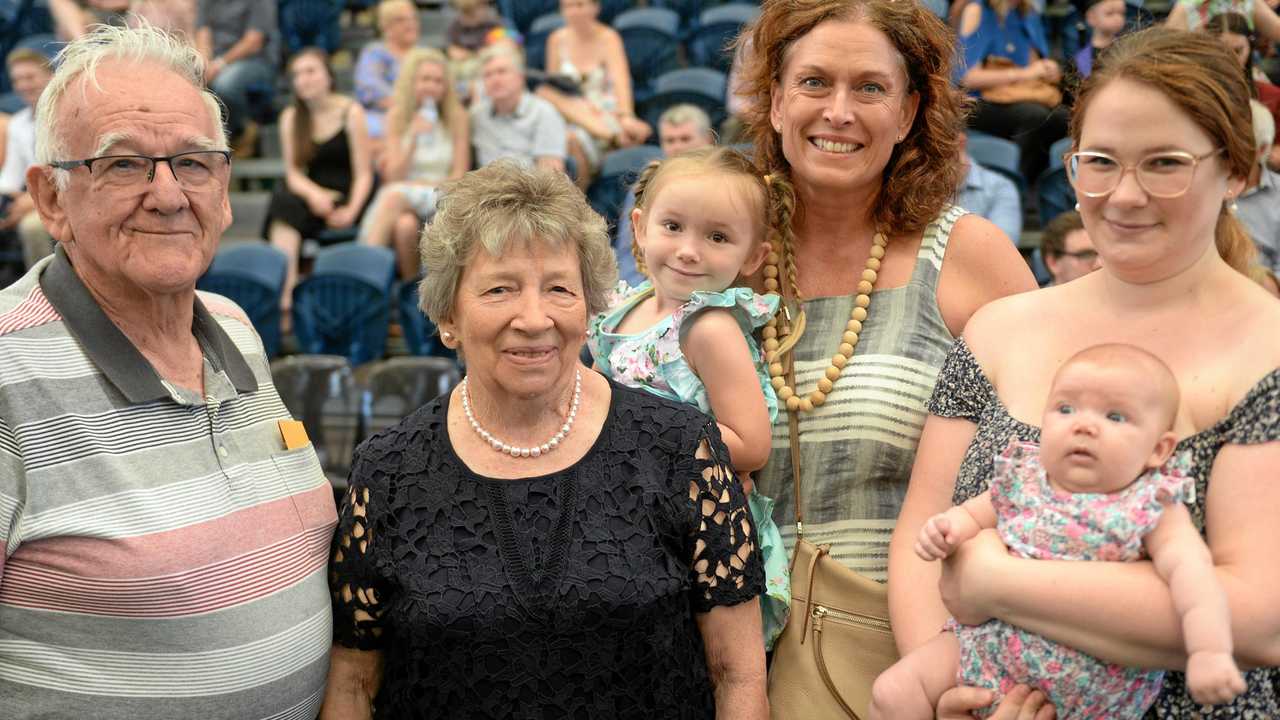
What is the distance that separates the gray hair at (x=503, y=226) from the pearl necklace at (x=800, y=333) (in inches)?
15.5

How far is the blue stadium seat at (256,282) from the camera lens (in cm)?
634

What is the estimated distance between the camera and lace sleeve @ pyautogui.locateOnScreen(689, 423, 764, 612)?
2.18m

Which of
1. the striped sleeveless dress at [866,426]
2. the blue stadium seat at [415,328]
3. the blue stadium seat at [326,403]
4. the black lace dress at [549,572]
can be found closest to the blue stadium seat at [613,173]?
the blue stadium seat at [415,328]

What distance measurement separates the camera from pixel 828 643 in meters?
2.33

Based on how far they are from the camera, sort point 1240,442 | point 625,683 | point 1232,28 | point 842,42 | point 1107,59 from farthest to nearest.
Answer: point 1232,28, point 842,42, point 625,683, point 1107,59, point 1240,442

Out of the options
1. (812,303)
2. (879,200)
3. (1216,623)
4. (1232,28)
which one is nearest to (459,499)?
(812,303)

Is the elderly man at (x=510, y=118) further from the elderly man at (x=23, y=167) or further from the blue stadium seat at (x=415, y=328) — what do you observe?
the elderly man at (x=23, y=167)

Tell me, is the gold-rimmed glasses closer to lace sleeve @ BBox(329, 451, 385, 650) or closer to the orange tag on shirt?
lace sleeve @ BBox(329, 451, 385, 650)

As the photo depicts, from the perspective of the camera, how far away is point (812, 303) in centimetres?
250

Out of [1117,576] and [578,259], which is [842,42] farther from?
[1117,576]

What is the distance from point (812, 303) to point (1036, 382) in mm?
650

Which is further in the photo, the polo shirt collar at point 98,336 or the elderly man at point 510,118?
the elderly man at point 510,118

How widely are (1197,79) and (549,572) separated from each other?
1.22 meters

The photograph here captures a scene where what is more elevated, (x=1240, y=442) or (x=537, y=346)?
(x=1240, y=442)
